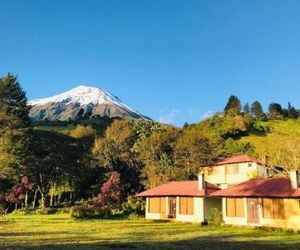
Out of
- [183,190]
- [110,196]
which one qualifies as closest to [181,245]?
[183,190]

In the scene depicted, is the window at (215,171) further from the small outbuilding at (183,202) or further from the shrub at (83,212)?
the shrub at (83,212)

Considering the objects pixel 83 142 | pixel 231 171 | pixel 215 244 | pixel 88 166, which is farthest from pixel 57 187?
pixel 215 244

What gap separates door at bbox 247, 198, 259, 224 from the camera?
3812 centimetres

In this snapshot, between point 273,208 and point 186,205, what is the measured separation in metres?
11.1

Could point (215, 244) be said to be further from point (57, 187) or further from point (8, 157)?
point (57, 187)

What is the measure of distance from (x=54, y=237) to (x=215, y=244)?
9.73 metres

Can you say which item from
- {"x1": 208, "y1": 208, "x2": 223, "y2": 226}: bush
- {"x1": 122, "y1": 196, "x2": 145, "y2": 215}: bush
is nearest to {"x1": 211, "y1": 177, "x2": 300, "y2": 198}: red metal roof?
{"x1": 208, "y1": 208, "x2": 223, "y2": 226}: bush

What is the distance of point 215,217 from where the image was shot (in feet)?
137

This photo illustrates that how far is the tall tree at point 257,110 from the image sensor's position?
108m

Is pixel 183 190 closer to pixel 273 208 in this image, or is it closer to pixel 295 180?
pixel 273 208

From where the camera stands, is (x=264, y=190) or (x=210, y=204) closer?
(x=264, y=190)

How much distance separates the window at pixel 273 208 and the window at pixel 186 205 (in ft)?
30.6

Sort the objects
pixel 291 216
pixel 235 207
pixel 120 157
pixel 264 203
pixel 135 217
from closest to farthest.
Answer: pixel 291 216
pixel 264 203
pixel 235 207
pixel 135 217
pixel 120 157

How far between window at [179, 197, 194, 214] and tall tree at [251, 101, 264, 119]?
65782mm
